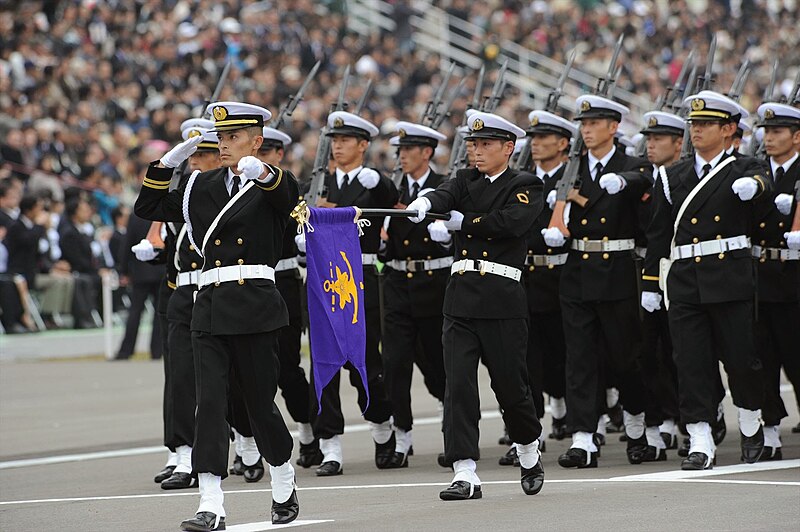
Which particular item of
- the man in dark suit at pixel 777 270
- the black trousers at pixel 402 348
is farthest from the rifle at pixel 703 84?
the black trousers at pixel 402 348

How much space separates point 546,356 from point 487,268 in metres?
2.84

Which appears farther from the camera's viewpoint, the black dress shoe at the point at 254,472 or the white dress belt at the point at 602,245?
the white dress belt at the point at 602,245

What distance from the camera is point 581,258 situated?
11391 mm

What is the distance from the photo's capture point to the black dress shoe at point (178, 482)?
34.5 ft

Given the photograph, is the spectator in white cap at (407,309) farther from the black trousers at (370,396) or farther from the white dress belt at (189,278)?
the white dress belt at (189,278)

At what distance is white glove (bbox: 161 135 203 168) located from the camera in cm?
841

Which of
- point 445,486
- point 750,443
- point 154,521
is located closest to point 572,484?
point 445,486

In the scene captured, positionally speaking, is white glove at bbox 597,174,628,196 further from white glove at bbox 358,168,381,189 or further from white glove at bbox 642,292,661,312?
white glove at bbox 358,168,381,189

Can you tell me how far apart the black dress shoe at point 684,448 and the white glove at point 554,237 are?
1.81 m

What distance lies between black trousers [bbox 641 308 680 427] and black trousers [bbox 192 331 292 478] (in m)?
4.08

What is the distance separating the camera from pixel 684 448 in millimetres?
11625

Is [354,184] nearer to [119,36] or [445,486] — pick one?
[445,486]

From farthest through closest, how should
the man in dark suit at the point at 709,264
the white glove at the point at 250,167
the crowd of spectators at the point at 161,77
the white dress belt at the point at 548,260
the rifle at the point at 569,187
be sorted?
the crowd of spectators at the point at 161,77 → the white dress belt at the point at 548,260 → the rifle at the point at 569,187 → the man in dark suit at the point at 709,264 → the white glove at the point at 250,167

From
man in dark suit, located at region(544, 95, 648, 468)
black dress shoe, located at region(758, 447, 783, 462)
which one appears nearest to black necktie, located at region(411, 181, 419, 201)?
man in dark suit, located at region(544, 95, 648, 468)
